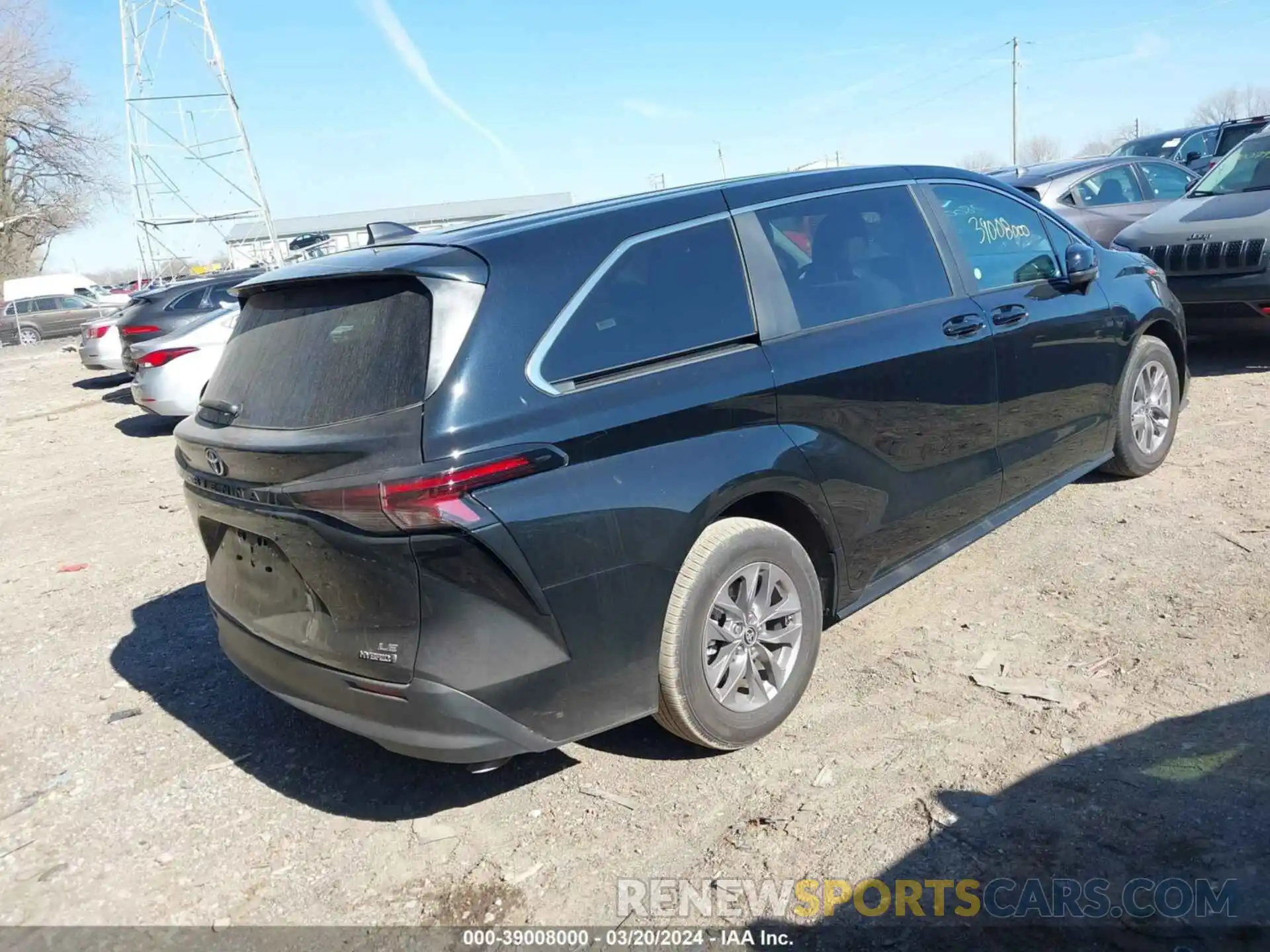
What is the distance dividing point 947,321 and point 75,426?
1167 cm

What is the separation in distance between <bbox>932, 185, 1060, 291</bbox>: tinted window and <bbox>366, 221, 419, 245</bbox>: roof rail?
2334 mm

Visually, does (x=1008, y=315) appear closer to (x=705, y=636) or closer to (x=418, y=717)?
(x=705, y=636)

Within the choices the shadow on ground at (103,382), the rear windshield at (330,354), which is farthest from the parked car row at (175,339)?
the rear windshield at (330,354)

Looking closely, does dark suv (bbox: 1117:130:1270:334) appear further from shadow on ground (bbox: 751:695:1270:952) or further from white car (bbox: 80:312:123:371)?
white car (bbox: 80:312:123:371)

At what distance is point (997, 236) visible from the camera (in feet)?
14.9

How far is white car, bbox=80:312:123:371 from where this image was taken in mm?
14523

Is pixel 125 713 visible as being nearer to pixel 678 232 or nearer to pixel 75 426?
pixel 678 232

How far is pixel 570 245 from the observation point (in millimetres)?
3031

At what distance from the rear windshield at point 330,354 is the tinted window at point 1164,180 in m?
9.72

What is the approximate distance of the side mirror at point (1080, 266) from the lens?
187 inches

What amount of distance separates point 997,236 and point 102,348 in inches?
554

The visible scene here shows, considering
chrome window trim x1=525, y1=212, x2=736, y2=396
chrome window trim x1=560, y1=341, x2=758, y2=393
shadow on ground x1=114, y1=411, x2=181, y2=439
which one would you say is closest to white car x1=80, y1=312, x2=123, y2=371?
shadow on ground x1=114, y1=411, x2=181, y2=439

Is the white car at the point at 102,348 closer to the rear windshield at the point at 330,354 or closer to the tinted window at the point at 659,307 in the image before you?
the rear windshield at the point at 330,354

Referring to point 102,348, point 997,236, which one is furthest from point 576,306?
point 102,348
